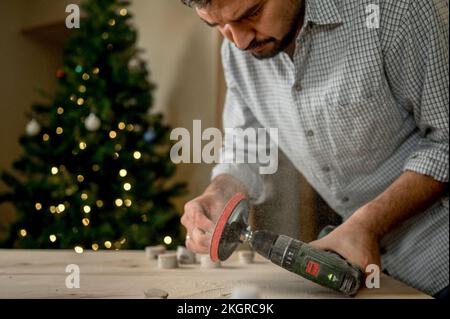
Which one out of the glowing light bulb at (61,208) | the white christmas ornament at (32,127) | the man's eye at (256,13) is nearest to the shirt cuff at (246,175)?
the man's eye at (256,13)

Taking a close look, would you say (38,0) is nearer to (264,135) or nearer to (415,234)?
(264,135)

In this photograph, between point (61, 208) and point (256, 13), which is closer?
point (256, 13)

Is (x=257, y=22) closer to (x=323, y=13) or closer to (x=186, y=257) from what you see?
(x=323, y=13)

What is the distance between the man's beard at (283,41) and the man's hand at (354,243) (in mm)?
282

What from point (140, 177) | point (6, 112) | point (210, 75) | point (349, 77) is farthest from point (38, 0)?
point (140, 177)

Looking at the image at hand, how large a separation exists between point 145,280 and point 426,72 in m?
0.52

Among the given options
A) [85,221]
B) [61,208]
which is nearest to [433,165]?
[85,221]

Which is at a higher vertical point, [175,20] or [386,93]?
[175,20]

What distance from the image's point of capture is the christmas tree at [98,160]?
1.36m

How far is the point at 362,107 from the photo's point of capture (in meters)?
0.91

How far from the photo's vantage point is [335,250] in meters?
0.81

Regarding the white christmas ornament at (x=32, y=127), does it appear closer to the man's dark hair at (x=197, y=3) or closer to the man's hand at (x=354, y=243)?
the man's dark hair at (x=197, y=3)

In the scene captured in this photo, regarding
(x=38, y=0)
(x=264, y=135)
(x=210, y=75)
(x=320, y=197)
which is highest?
(x=38, y=0)
